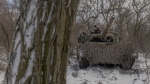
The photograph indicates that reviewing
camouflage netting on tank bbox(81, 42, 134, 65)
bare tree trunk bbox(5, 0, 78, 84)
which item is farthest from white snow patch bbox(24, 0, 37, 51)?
camouflage netting on tank bbox(81, 42, 134, 65)

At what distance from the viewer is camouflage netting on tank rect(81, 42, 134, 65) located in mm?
8438

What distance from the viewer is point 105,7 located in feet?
65.6

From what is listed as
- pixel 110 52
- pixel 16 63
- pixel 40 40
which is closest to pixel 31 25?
pixel 40 40

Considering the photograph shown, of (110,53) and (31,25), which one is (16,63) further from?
(110,53)

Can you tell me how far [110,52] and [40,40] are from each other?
705cm

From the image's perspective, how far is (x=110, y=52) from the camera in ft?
27.7

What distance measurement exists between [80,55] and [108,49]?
3.05ft

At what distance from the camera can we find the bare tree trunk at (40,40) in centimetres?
150

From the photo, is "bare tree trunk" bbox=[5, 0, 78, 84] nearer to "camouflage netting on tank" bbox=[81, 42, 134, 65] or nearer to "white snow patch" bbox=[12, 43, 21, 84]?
"white snow patch" bbox=[12, 43, 21, 84]

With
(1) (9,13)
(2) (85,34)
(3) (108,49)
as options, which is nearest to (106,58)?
(3) (108,49)

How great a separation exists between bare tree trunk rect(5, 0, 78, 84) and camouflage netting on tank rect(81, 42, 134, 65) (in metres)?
6.94

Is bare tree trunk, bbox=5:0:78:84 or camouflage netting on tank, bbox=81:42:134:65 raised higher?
bare tree trunk, bbox=5:0:78:84

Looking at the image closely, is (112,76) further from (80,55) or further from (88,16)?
(88,16)

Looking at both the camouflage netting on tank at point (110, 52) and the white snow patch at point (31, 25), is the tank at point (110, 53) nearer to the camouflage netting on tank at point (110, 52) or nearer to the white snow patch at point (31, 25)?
the camouflage netting on tank at point (110, 52)
